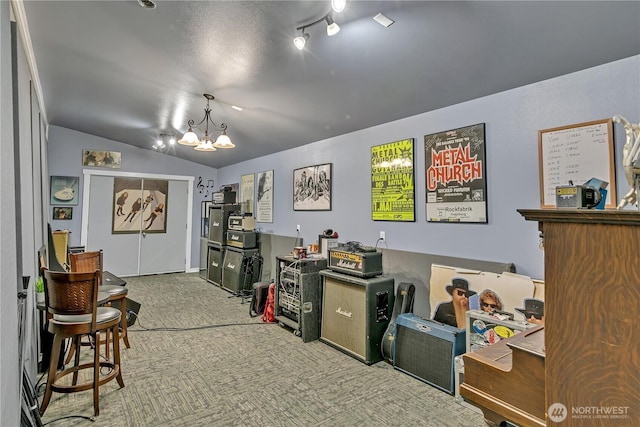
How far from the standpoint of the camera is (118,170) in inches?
249

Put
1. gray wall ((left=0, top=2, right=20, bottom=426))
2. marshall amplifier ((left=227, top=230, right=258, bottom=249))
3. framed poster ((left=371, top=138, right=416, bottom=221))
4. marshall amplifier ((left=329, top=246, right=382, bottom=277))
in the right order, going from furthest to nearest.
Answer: marshall amplifier ((left=227, top=230, right=258, bottom=249)) → framed poster ((left=371, top=138, right=416, bottom=221)) → marshall amplifier ((left=329, top=246, right=382, bottom=277)) → gray wall ((left=0, top=2, right=20, bottom=426))

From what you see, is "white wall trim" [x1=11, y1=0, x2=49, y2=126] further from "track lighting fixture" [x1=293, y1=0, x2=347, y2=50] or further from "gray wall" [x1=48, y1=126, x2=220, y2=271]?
"gray wall" [x1=48, y1=126, x2=220, y2=271]

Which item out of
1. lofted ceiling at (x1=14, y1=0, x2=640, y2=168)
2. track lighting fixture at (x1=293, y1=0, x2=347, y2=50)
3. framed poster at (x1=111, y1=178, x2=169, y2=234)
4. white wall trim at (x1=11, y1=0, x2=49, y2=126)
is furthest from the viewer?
framed poster at (x1=111, y1=178, x2=169, y2=234)

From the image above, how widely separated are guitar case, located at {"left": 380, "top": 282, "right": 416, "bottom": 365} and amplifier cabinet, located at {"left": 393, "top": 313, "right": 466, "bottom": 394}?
0.07 m

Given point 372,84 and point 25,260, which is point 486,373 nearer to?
point 372,84

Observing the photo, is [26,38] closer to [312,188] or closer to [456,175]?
[312,188]

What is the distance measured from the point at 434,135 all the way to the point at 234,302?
11.8 feet

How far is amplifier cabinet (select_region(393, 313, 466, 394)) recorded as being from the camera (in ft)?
7.91

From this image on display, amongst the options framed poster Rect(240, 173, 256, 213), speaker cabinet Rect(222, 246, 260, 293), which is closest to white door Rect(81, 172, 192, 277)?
framed poster Rect(240, 173, 256, 213)

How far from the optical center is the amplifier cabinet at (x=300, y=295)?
11.1 feet

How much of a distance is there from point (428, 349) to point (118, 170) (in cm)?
646

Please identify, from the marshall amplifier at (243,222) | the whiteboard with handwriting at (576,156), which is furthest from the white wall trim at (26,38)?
the whiteboard with handwriting at (576,156)

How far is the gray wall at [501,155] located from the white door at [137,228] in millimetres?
4382

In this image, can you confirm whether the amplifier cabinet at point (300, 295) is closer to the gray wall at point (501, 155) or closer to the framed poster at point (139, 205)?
the gray wall at point (501, 155)
